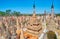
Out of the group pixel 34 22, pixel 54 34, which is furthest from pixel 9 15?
pixel 54 34

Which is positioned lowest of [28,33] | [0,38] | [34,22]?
[0,38]

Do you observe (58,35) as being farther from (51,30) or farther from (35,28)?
(35,28)

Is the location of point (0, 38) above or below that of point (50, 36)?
below

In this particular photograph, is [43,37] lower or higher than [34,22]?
lower

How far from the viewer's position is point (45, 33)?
2.46 metres

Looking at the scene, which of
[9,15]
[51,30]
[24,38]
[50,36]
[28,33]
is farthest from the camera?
[9,15]

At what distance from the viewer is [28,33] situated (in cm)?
308

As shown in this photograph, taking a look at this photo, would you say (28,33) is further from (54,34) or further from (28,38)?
(54,34)

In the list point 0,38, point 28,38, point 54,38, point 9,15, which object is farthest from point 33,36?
point 9,15

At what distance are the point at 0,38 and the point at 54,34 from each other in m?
2.45

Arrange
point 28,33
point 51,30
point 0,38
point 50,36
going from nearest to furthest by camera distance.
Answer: point 50,36 → point 51,30 → point 28,33 → point 0,38

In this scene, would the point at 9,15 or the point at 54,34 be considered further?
the point at 9,15

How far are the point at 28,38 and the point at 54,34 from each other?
2.11ft

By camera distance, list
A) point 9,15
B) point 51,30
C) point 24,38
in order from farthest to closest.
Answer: point 9,15 < point 24,38 < point 51,30
